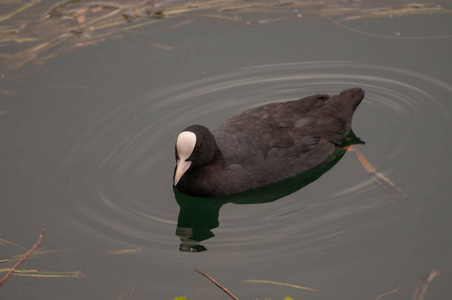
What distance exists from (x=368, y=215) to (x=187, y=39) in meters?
3.67

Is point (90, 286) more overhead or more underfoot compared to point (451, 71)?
more underfoot

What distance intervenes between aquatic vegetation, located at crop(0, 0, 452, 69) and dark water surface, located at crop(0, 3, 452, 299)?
6.9 inches

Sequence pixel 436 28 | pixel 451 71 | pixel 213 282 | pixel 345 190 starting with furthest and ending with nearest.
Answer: pixel 436 28 < pixel 451 71 < pixel 345 190 < pixel 213 282

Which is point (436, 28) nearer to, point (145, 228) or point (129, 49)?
point (129, 49)

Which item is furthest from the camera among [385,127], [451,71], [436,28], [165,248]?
[436,28]

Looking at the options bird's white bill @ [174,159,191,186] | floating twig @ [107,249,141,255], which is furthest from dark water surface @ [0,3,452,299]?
bird's white bill @ [174,159,191,186]

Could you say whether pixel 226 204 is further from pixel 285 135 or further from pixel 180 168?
pixel 285 135

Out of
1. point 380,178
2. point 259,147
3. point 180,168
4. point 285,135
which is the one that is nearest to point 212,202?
point 180,168

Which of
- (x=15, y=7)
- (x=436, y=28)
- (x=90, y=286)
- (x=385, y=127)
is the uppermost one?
(x=15, y=7)

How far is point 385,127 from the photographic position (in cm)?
718

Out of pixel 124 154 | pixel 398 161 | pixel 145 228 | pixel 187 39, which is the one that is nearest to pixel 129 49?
pixel 187 39

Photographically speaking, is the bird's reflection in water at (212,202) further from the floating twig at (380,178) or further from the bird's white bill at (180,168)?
the bird's white bill at (180,168)

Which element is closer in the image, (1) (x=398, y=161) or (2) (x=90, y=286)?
(2) (x=90, y=286)

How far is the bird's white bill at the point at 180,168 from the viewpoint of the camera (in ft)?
20.4
